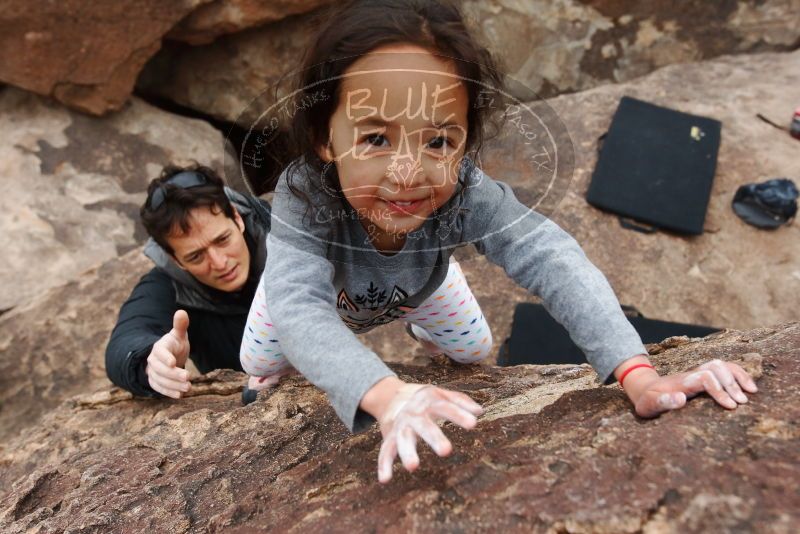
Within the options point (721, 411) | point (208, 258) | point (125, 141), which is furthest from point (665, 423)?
point (125, 141)

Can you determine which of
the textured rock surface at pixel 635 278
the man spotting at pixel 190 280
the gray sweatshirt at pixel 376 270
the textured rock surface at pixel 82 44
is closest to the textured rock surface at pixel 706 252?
the textured rock surface at pixel 635 278

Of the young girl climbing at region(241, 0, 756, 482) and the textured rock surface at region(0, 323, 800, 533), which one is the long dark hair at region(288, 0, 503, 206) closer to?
the young girl climbing at region(241, 0, 756, 482)

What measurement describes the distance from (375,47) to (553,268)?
377 millimetres

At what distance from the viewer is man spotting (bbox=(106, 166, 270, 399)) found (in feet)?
4.70

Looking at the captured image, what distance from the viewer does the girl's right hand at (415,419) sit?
644 mm

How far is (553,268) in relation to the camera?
923mm

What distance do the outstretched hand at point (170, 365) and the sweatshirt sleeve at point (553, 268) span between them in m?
0.62

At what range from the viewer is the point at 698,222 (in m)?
2.47

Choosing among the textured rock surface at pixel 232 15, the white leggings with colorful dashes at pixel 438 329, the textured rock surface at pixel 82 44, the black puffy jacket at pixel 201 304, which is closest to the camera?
the white leggings with colorful dashes at pixel 438 329

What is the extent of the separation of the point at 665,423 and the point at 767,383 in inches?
6.1

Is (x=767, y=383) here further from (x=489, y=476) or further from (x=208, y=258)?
(x=208, y=258)

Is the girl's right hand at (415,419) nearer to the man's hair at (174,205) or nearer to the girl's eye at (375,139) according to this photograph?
the girl's eye at (375,139)

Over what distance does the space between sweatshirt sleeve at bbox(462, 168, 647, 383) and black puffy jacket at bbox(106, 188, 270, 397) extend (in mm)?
866

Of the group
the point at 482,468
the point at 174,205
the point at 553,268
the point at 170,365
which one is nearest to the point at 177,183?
the point at 174,205
